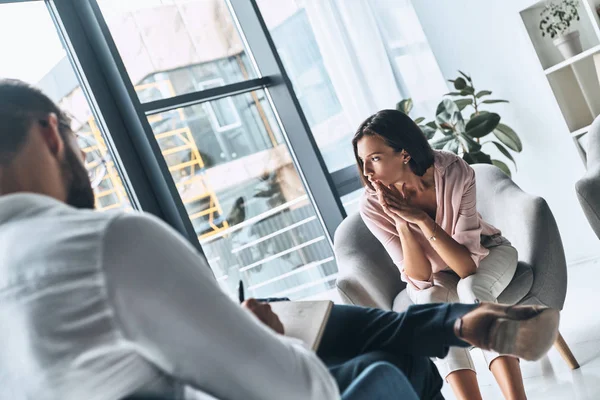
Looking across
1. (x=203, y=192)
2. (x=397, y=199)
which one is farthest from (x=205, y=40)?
(x=397, y=199)

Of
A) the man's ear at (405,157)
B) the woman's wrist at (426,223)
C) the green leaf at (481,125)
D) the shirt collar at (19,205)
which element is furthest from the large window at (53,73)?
the shirt collar at (19,205)

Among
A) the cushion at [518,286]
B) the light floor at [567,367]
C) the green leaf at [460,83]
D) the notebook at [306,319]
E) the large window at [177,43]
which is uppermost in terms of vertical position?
the large window at [177,43]

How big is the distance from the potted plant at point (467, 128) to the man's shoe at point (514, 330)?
2692mm

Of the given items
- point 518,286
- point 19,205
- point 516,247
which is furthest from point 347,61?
point 19,205

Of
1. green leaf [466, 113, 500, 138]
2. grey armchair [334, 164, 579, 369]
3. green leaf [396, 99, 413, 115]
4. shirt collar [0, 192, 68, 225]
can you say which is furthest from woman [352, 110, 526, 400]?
shirt collar [0, 192, 68, 225]

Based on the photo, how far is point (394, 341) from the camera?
1444 millimetres

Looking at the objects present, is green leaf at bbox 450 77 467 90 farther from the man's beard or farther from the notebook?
the man's beard

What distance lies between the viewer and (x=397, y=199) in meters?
2.65

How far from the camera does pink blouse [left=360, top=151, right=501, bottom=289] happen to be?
263 centimetres

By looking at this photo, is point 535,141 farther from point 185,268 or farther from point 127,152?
point 185,268

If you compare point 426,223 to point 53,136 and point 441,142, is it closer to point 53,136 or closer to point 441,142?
point 441,142

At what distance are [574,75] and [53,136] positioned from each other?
11.7 ft

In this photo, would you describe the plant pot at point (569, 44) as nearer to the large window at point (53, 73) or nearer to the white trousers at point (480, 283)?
the white trousers at point (480, 283)

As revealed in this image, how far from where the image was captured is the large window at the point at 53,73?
335 cm
